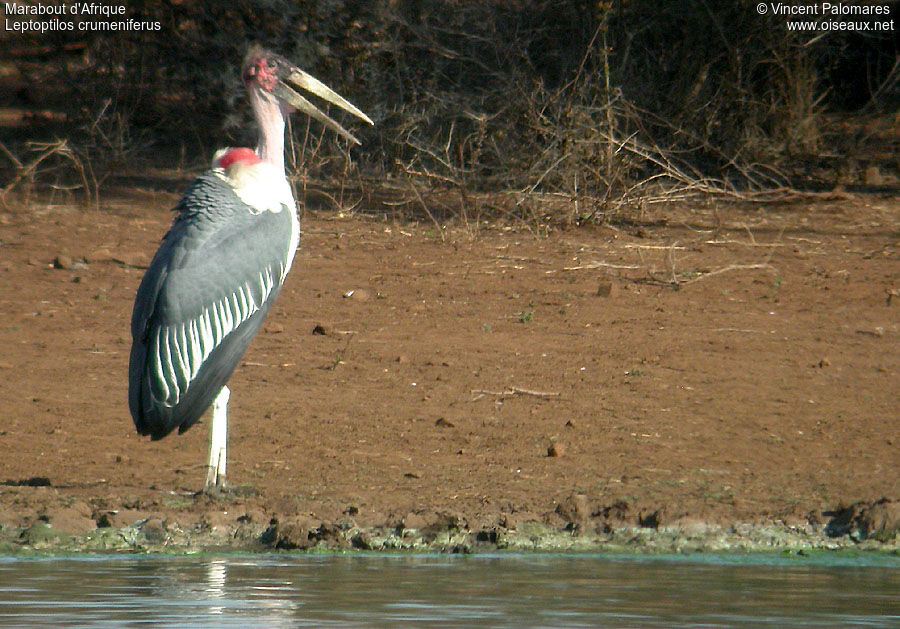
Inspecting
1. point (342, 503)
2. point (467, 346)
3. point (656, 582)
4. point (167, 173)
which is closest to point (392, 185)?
point (167, 173)

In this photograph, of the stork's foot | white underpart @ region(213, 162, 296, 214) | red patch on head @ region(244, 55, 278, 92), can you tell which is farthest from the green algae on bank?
red patch on head @ region(244, 55, 278, 92)

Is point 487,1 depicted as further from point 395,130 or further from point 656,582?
point 656,582

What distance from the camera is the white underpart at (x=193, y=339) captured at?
4754 millimetres

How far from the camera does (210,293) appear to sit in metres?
5.04

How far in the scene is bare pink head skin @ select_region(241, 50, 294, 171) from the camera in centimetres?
597

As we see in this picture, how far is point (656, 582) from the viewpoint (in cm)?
432

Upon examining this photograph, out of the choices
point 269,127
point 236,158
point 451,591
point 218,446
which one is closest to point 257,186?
point 236,158

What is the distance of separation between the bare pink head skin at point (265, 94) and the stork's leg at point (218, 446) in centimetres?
135

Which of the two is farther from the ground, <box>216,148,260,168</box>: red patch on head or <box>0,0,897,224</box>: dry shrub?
<box>0,0,897,224</box>: dry shrub

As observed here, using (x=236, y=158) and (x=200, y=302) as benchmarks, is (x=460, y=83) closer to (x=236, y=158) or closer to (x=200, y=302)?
(x=236, y=158)

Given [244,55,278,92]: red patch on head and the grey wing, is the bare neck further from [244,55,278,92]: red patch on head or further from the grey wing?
the grey wing

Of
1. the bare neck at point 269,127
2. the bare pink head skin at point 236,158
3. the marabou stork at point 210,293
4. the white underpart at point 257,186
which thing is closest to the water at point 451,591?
the marabou stork at point 210,293

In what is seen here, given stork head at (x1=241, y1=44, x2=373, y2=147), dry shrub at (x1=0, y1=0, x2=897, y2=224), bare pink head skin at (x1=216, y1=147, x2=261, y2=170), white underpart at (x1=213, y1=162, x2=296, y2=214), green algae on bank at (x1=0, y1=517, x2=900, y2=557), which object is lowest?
green algae on bank at (x1=0, y1=517, x2=900, y2=557)

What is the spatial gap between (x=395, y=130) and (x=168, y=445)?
5801 millimetres
